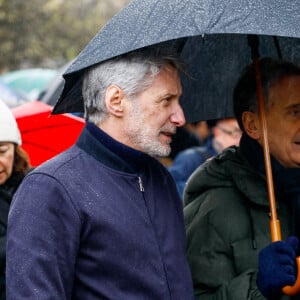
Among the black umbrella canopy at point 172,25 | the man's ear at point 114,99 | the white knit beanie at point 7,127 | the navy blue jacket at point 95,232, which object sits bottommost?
the navy blue jacket at point 95,232

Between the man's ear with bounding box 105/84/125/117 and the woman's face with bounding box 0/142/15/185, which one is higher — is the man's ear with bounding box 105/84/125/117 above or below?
above

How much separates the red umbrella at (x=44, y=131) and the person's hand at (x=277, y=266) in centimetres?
298

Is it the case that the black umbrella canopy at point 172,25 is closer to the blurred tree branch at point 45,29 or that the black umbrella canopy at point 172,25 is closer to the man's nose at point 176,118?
the man's nose at point 176,118

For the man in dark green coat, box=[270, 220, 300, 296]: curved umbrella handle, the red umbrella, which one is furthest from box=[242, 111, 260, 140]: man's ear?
the red umbrella

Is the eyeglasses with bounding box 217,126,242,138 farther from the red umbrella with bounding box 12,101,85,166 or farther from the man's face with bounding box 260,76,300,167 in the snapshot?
the man's face with bounding box 260,76,300,167

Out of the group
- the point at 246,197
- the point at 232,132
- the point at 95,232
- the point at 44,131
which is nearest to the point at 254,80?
the point at 246,197

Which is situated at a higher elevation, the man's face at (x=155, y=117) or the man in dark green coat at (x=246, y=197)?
the man's face at (x=155, y=117)

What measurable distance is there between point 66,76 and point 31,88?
34.0ft

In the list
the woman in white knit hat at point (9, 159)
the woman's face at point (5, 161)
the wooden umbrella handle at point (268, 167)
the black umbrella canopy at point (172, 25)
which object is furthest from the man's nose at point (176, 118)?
the woman's face at point (5, 161)

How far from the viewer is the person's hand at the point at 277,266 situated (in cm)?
347

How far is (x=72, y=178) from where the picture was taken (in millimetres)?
3264

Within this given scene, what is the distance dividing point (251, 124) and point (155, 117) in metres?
0.71

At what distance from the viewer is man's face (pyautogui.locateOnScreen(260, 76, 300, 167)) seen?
3906mm

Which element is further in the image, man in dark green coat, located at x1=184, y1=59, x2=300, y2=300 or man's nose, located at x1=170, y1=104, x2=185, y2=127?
man in dark green coat, located at x1=184, y1=59, x2=300, y2=300
